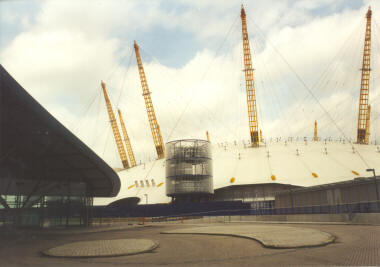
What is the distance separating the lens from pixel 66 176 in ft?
119

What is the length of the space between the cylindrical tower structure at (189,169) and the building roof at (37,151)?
96.7ft

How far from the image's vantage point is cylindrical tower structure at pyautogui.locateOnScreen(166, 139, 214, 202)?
69875mm

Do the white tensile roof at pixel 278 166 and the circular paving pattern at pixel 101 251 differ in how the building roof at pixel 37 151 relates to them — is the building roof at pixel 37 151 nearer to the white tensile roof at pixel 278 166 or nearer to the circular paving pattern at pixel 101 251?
the circular paving pattern at pixel 101 251

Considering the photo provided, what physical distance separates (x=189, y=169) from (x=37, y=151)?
42.2 m

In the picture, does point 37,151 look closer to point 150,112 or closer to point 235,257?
point 235,257

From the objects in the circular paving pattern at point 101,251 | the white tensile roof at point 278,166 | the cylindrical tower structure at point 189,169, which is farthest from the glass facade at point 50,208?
the white tensile roof at point 278,166

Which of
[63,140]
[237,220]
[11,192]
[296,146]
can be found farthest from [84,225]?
[296,146]

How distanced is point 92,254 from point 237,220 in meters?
36.1

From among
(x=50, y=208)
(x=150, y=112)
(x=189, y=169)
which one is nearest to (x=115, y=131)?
(x=150, y=112)

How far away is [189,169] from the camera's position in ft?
229

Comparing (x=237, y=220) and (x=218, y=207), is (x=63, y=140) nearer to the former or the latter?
(x=237, y=220)

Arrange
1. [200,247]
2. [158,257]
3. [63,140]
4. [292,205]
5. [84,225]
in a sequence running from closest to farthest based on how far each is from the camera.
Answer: [158,257] → [200,247] → [63,140] → [84,225] → [292,205]

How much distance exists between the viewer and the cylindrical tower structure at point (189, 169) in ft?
229

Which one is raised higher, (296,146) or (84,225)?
(296,146)
